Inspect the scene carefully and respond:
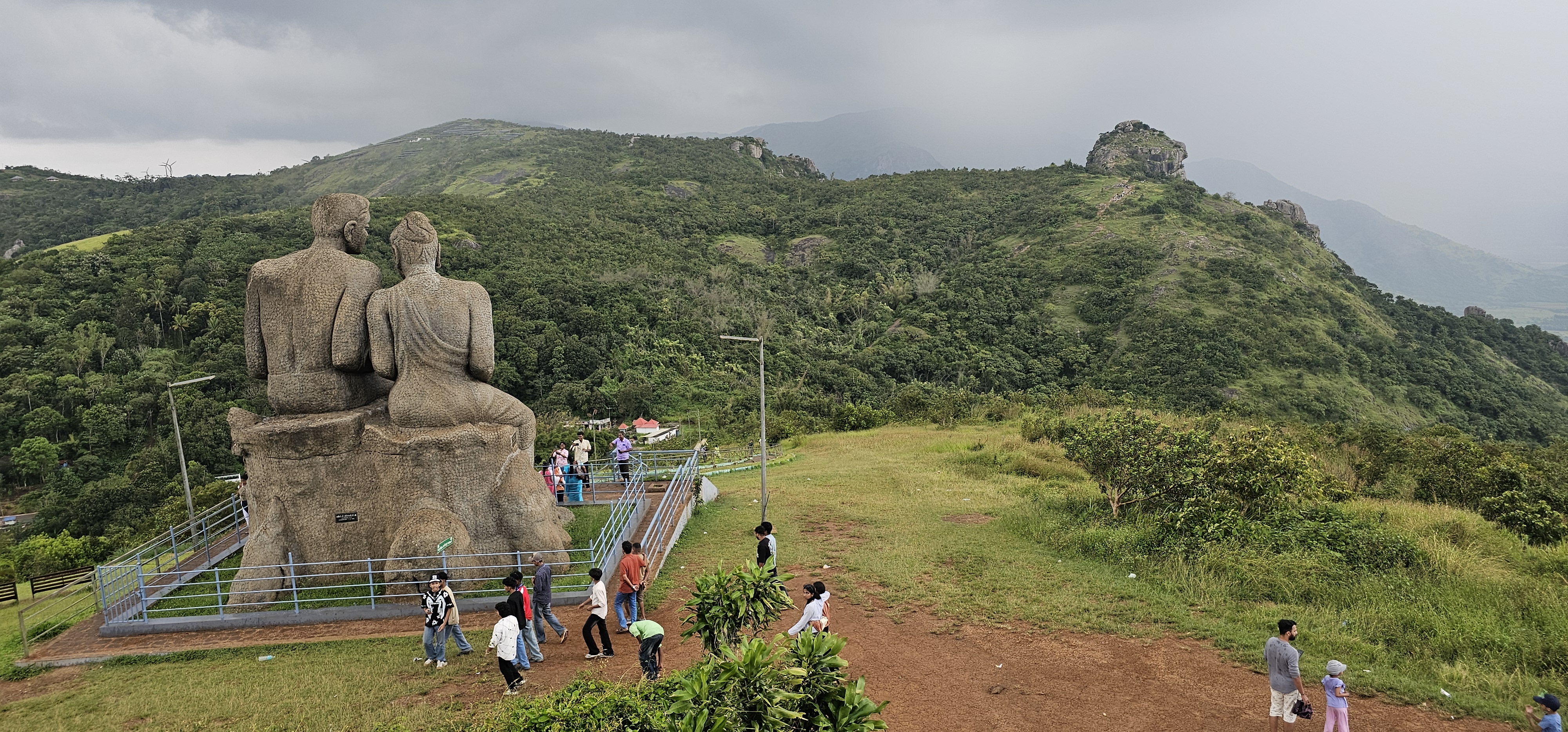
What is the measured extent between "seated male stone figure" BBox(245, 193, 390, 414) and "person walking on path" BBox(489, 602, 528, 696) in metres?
5.84

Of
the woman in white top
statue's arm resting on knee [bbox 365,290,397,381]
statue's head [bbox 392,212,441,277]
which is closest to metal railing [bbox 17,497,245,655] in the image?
statue's arm resting on knee [bbox 365,290,397,381]

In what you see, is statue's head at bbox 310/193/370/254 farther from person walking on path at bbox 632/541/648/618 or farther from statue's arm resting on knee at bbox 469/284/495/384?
person walking on path at bbox 632/541/648/618

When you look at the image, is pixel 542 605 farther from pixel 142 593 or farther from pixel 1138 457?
pixel 1138 457

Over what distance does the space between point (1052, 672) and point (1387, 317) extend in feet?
217

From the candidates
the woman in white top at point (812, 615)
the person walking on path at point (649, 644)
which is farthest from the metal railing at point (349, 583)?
the woman in white top at point (812, 615)

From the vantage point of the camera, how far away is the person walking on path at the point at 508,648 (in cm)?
820

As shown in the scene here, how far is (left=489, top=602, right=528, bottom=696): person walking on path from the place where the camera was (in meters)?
8.20

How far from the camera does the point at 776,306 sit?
226ft

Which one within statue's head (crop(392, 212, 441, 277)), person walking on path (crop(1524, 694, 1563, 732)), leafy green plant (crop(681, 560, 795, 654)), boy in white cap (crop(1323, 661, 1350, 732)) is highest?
statue's head (crop(392, 212, 441, 277))

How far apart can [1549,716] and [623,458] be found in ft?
50.3

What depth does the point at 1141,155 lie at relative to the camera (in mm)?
103500

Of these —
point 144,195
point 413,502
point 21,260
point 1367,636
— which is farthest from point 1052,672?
point 144,195

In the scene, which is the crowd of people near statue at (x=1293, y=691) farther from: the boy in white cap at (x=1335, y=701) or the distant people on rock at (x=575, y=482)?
the distant people on rock at (x=575, y=482)

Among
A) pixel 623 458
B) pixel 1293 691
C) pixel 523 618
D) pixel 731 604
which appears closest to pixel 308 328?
pixel 523 618
